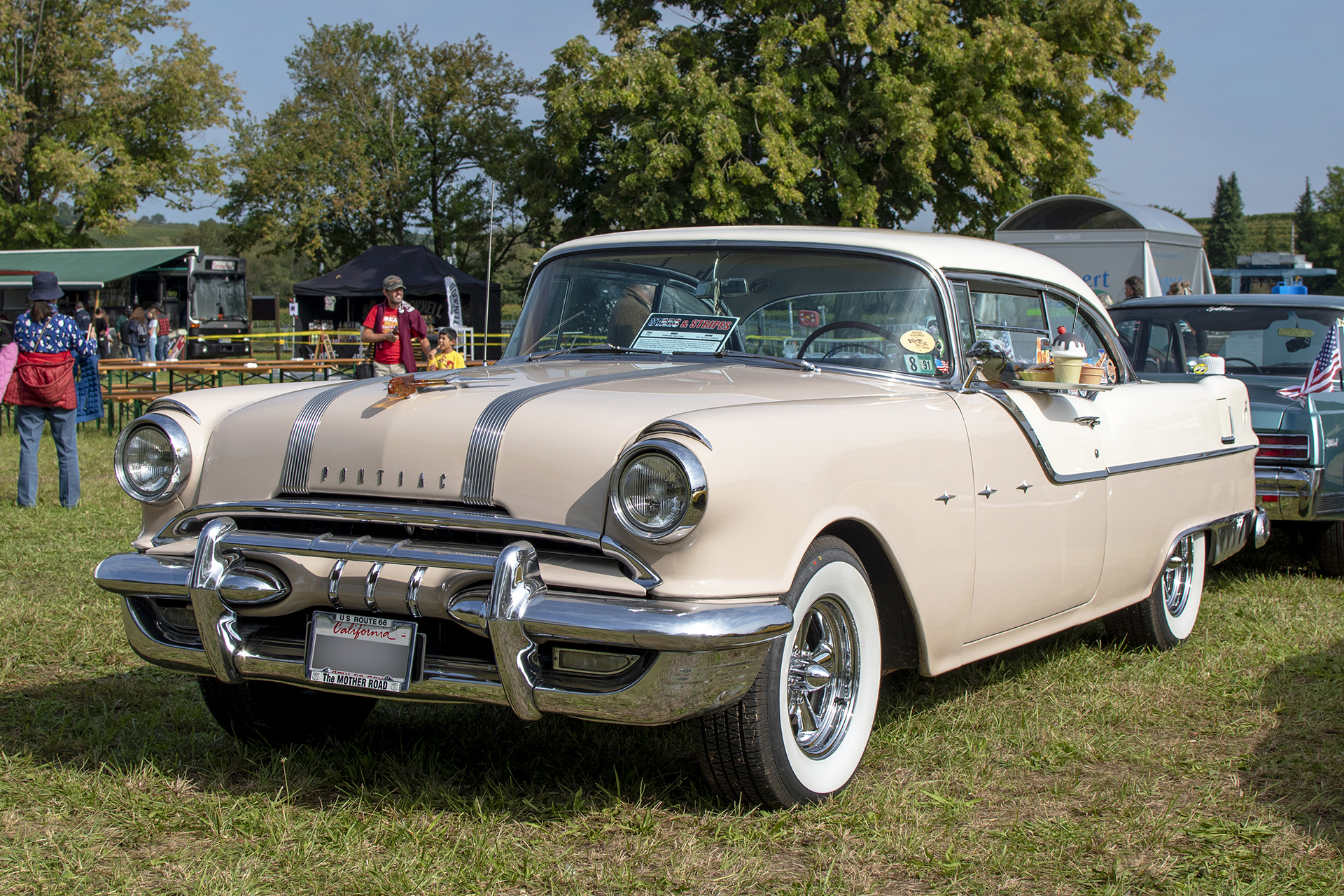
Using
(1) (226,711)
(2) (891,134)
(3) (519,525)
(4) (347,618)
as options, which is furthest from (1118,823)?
(2) (891,134)

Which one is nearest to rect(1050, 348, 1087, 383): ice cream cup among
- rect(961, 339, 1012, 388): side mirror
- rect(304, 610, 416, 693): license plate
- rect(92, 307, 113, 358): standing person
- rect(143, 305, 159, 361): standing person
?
rect(961, 339, 1012, 388): side mirror

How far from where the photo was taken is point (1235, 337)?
24.0 feet

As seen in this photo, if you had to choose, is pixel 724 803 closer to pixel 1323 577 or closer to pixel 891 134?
pixel 1323 577

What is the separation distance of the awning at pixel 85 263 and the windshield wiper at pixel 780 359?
28.5 metres

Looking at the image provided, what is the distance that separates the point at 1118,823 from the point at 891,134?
20.3 meters

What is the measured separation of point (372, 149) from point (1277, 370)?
35.1 m

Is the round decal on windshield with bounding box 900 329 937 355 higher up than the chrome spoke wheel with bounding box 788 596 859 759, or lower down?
higher up

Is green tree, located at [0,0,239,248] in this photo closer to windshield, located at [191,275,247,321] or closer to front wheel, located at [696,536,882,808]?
windshield, located at [191,275,247,321]

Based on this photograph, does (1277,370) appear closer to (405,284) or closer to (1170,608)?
(1170,608)

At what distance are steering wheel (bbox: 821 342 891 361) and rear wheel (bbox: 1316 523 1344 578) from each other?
3.90 meters

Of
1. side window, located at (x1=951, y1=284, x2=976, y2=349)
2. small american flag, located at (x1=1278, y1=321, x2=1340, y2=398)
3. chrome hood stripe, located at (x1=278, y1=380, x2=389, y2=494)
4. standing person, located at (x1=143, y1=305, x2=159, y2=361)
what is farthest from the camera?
standing person, located at (x1=143, y1=305, x2=159, y2=361)

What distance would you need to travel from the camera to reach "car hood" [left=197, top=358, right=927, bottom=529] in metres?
2.86

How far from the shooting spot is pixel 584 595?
9.01ft

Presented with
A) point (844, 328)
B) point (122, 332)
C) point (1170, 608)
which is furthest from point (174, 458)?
point (122, 332)
